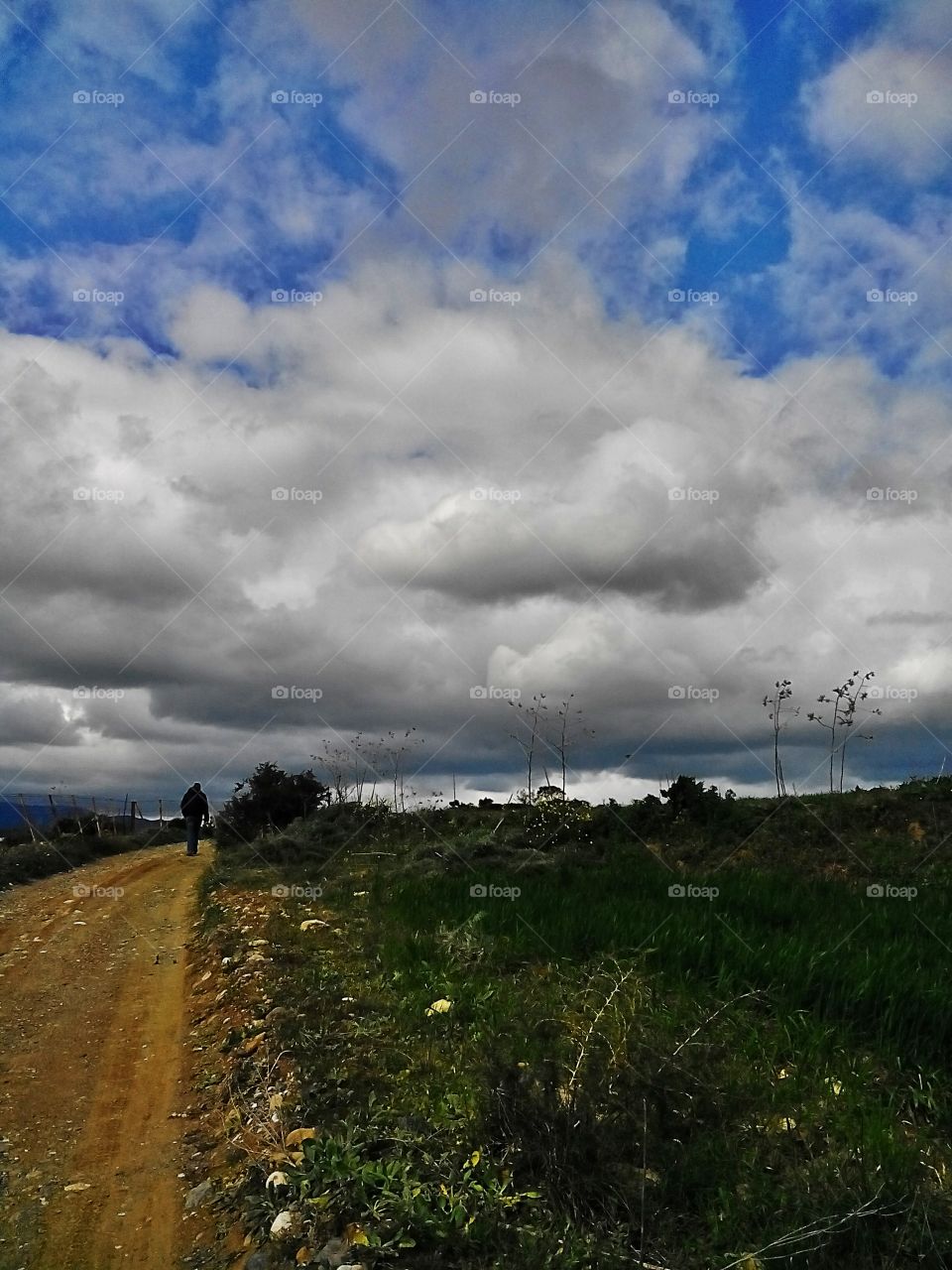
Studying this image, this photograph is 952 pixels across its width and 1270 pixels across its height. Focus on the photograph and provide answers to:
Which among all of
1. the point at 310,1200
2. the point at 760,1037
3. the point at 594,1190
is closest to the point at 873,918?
the point at 760,1037

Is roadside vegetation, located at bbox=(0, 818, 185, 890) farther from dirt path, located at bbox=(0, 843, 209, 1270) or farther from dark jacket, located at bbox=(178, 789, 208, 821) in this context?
dirt path, located at bbox=(0, 843, 209, 1270)

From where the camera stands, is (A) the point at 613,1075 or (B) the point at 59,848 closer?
(A) the point at 613,1075

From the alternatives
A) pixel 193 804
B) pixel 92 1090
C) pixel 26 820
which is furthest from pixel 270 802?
pixel 92 1090

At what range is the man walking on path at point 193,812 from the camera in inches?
1017

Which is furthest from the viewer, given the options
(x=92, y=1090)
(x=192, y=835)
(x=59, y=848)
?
(x=192, y=835)

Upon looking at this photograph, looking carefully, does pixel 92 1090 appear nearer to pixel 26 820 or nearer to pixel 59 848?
pixel 59 848

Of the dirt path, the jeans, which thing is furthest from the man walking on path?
the dirt path

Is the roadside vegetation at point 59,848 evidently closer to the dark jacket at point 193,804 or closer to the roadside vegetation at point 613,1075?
the dark jacket at point 193,804

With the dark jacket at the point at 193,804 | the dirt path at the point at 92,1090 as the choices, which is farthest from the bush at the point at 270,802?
the dirt path at the point at 92,1090

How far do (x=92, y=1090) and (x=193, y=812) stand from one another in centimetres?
1954

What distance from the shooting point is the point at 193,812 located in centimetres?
2634

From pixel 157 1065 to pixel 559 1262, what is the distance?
15.9 ft

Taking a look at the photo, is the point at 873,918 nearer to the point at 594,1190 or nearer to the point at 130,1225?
the point at 594,1190

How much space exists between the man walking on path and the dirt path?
11.2 m
